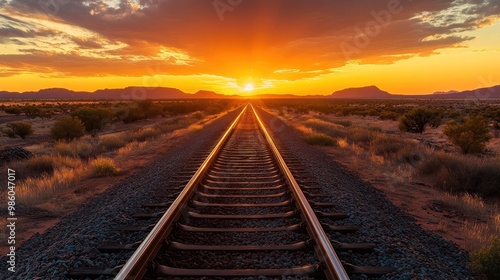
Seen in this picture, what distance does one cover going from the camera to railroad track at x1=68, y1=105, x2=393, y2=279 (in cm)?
403

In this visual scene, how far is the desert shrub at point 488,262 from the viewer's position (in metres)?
4.39

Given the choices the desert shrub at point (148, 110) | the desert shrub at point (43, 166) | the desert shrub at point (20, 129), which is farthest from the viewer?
the desert shrub at point (148, 110)

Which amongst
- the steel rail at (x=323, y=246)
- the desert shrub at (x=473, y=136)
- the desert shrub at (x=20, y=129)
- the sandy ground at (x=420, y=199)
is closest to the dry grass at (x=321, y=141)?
the sandy ground at (x=420, y=199)

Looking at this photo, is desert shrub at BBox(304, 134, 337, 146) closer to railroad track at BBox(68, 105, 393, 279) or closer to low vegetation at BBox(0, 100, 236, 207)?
low vegetation at BBox(0, 100, 236, 207)

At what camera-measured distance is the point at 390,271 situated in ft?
13.7

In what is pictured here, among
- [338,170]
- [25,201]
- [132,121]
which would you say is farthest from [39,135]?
[338,170]

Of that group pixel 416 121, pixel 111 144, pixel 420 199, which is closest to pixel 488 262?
pixel 420 199

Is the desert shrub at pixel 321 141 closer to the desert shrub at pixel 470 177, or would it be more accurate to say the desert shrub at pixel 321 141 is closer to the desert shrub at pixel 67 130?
the desert shrub at pixel 470 177

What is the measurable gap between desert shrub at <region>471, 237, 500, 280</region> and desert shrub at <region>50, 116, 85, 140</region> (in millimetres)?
23042

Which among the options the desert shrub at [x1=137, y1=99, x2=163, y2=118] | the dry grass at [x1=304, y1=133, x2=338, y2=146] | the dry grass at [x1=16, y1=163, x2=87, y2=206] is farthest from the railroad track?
the desert shrub at [x1=137, y1=99, x2=163, y2=118]

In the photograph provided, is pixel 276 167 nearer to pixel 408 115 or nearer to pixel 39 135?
pixel 408 115

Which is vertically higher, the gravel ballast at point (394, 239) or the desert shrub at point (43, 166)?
the gravel ballast at point (394, 239)

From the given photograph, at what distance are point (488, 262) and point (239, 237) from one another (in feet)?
10.3

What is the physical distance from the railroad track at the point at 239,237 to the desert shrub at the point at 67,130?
1748 cm
